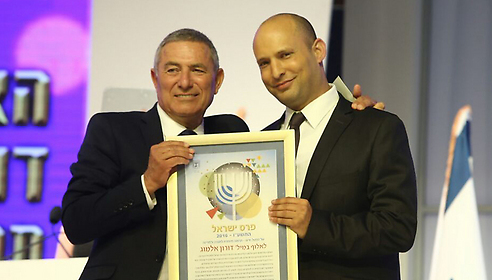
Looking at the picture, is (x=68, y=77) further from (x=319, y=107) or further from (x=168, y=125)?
(x=319, y=107)

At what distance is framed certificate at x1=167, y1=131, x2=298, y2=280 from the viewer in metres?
2.01

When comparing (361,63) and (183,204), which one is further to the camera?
(361,63)

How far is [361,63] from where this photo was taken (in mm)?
5641

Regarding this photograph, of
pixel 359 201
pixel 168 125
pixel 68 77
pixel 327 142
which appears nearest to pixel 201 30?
pixel 68 77

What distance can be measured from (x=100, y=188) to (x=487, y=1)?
13.0ft

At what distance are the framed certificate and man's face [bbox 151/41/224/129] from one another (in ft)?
0.76

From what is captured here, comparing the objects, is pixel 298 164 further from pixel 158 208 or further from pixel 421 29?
pixel 421 29

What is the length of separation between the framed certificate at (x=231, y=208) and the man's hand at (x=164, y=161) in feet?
0.10

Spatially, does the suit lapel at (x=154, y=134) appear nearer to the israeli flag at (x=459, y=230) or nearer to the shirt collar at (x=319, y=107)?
the shirt collar at (x=319, y=107)

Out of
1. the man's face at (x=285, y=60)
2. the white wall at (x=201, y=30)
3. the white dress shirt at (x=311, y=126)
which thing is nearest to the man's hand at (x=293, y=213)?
the white dress shirt at (x=311, y=126)

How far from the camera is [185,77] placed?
7.20 feet

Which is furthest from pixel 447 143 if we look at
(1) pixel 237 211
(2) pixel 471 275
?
(1) pixel 237 211

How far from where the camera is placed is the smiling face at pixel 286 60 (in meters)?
2.18

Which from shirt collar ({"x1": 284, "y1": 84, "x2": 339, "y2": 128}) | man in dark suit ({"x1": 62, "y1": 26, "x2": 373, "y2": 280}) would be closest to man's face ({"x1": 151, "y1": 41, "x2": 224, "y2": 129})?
man in dark suit ({"x1": 62, "y1": 26, "x2": 373, "y2": 280})
